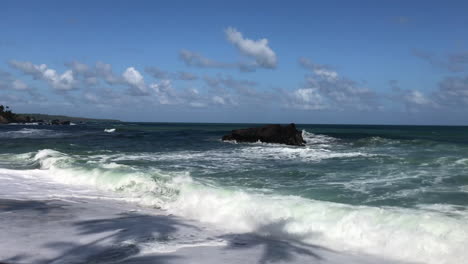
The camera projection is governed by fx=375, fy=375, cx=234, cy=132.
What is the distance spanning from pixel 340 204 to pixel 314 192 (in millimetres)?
1650

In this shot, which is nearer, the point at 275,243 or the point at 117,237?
the point at 117,237

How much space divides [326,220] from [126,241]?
3.80m

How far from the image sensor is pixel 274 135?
106ft

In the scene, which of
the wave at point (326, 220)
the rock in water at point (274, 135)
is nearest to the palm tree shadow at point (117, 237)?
the wave at point (326, 220)

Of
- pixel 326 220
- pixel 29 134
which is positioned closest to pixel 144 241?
pixel 326 220

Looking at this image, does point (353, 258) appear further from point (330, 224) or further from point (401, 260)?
point (330, 224)

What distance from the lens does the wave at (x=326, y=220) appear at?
6043mm

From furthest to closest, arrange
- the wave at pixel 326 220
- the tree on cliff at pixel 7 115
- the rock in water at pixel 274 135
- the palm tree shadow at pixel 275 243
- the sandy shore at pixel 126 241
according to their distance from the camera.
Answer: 1. the tree on cliff at pixel 7 115
2. the rock in water at pixel 274 135
3. the wave at pixel 326 220
4. the palm tree shadow at pixel 275 243
5. the sandy shore at pixel 126 241

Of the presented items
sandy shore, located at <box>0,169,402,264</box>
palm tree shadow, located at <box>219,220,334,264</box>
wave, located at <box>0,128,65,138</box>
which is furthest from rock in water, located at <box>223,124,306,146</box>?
palm tree shadow, located at <box>219,220,334,264</box>

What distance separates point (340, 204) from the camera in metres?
8.52

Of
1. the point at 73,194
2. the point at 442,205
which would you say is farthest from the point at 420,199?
the point at 73,194

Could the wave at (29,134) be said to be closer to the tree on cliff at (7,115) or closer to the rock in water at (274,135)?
the rock in water at (274,135)

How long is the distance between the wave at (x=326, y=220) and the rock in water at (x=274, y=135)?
69.3 ft

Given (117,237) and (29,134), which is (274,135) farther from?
(29,134)
